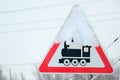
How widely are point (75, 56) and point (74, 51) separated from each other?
61mm

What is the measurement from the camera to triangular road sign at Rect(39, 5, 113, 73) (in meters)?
5.44

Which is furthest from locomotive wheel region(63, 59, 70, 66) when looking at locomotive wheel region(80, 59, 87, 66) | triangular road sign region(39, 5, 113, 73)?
locomotive wheel region(80, 59, 87, 66)

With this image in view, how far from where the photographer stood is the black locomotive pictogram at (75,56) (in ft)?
17.6

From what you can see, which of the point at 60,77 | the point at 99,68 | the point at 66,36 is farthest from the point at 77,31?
the point at 60,77

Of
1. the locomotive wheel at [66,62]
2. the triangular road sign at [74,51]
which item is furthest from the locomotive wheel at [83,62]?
the locomotive wheel at [66,62]

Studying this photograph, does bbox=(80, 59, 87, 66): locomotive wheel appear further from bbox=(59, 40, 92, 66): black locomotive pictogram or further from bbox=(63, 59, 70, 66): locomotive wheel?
bbox=(63, 59, 70, 66): locomotive wheel

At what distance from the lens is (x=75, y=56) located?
212 inches

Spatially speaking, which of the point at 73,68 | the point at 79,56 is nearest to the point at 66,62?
the point at 73,68

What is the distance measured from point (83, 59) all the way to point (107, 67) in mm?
375

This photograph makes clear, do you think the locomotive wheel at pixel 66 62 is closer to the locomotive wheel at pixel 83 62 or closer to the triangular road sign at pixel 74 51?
the triangular road sign at pixel 74 51

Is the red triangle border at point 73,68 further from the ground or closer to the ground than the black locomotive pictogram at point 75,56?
closer to the ground

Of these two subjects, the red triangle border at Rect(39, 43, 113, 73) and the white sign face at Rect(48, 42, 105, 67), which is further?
the red triangle border at Rect(39, 43, 113, 73)

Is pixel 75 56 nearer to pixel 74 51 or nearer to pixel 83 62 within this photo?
pixel 74 51

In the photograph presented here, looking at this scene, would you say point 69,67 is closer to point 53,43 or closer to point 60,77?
point 53,43
